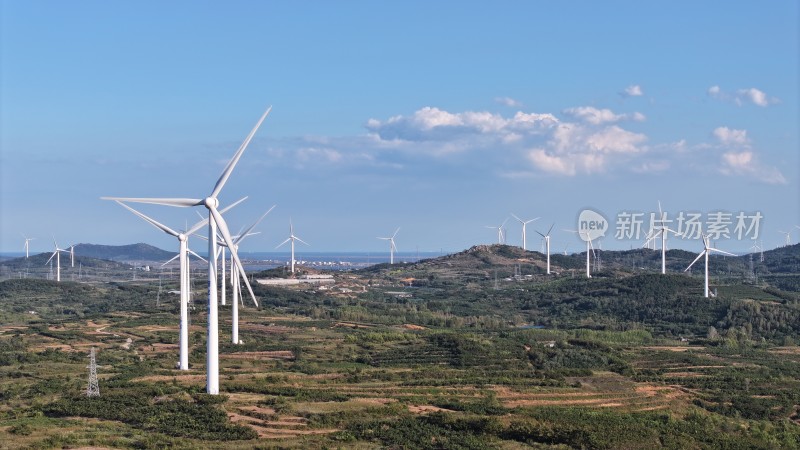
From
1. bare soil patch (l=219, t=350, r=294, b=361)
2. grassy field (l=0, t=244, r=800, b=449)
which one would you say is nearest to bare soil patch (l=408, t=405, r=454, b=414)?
grassy field (l=0, t=244, r=800, b=449)

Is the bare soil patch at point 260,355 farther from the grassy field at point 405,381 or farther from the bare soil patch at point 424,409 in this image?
the bare soil patch at point 424,409

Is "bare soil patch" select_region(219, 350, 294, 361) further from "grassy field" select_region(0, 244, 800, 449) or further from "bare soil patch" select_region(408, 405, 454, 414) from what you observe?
"bare soil patch" select_region(408, 405, 454, 414)

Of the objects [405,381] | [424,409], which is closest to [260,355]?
[405,381]

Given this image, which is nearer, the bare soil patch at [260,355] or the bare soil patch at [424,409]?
the bare soil patch at [424,409]

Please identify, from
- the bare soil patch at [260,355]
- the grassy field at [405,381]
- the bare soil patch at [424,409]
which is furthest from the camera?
the bare soil patch at [260,355]

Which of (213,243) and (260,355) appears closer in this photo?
(213,243)

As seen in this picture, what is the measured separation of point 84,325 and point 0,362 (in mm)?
35725

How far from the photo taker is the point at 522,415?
204 ft

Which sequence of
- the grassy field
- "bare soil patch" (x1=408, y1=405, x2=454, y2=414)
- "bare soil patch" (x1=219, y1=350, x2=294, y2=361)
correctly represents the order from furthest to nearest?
"bare soil patch" (x1=219, y1=350, x2=294, y2=361), "bare soil patch" (x1=408, y1=405, x2=454, y2=414), the grassy field

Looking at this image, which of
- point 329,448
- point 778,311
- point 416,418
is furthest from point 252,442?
point 778,311

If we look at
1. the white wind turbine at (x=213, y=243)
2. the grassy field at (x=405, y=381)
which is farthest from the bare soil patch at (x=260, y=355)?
the white wind turbine at (x=213, y=243)

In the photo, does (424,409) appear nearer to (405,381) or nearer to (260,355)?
(405,381)

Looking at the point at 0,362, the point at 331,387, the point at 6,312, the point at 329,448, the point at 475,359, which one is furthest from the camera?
the point at 6,312

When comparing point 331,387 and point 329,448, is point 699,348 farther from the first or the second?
point 329,448
